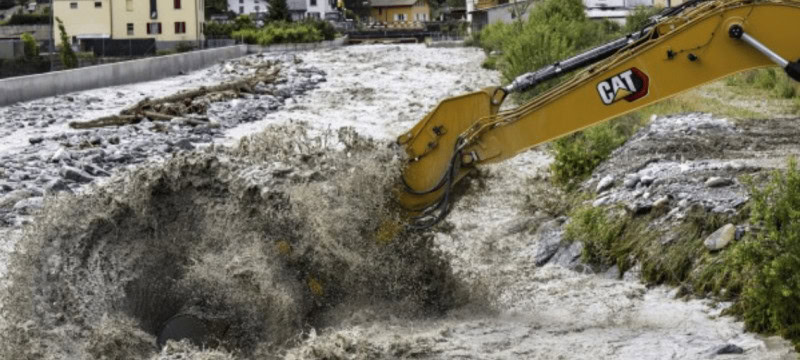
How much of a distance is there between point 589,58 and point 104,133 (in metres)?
14.3

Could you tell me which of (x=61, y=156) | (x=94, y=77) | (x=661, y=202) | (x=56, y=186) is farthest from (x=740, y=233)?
(x=94, y=77)

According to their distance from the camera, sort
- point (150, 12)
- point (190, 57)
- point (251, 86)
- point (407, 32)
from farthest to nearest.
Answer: point (407, 32) < point (150, 12) < point (190, 57) < point (251, 86)

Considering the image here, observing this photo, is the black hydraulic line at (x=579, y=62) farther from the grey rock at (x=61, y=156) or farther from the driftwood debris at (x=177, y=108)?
the driftwood debris at (x=177, y=108)

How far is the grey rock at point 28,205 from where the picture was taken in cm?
1437

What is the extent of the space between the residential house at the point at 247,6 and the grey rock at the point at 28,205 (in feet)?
350

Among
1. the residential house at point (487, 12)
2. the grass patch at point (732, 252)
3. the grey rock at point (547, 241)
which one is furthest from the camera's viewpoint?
the residential house at point (487, 12)

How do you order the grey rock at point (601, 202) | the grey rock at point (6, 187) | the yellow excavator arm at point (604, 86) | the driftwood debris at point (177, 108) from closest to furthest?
1. the yellow excavator arm at point (604, 86)
2. the grey rock at point (601, 202)
3. the grey rock at point (6, 187)
4. the driftwood debris at point (177, 108)

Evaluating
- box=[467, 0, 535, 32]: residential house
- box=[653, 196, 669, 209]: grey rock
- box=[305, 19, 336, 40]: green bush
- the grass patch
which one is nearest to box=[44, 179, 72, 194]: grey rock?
the grass patch

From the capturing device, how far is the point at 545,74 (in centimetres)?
996

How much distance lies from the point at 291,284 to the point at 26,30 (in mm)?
87289

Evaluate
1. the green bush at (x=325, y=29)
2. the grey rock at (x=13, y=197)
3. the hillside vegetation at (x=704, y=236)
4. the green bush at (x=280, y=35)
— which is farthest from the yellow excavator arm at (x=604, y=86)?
the green bush at (x=325, y=29)

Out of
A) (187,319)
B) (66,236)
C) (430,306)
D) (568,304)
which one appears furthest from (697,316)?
(66,236)

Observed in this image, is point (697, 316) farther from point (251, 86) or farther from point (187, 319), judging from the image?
point (251, 86)

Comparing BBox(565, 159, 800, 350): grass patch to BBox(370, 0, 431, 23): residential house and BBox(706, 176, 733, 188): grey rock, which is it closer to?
BBox(706, 176, 733, 188): grey rock
